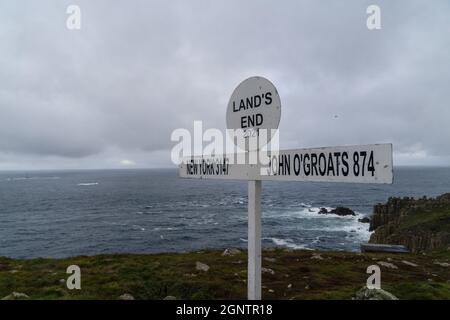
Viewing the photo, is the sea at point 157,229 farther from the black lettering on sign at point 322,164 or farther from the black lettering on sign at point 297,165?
the black lettering on sign at point 322,164

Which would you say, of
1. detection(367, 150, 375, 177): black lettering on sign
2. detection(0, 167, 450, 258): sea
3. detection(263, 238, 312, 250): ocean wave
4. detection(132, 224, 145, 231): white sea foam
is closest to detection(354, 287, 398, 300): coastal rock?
detection(367, 150, 375, 177): black lettering on sign

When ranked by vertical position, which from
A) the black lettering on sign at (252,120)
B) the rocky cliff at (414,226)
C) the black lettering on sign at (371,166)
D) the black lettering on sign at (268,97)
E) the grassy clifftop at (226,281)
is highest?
the black lettering on sign at (268,97)

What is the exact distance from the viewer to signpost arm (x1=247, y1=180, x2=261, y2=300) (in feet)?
15.0

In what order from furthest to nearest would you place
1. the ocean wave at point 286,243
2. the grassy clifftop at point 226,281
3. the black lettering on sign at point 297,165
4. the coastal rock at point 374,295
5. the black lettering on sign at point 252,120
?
the ocean wave at point 286,243
the grassy clifftop at point 226,281
the coastal rock at point 374,295
the black lettering on sign at point 252,120
the black lettering on sign at point 297,165

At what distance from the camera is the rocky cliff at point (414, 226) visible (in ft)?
119

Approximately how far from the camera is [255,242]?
4609mm

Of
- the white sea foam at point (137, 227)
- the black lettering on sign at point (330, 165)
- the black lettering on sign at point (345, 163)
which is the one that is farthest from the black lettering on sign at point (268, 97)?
the white sea foam at point (137, 227)

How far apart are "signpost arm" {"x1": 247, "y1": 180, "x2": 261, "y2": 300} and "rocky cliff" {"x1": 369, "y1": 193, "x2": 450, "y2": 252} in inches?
1359

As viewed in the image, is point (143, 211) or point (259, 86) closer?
point (259, 86)

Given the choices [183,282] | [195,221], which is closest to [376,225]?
[195,221]
